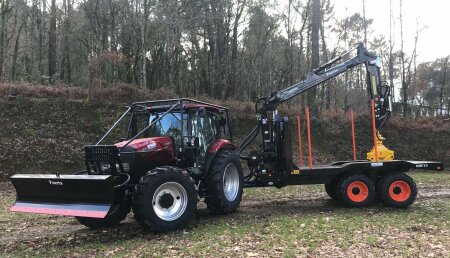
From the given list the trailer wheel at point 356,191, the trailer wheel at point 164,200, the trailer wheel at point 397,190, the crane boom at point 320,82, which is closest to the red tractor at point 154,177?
the trailer wheel at point 164,200

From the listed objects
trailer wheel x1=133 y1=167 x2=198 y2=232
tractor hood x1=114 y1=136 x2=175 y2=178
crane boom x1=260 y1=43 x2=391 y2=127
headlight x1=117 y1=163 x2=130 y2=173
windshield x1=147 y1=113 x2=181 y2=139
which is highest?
crane boom x1=260 y1=43 x2=391 y2=127

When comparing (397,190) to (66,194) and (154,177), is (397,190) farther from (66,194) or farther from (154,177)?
(66,194)

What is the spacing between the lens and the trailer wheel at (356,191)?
36.0 feet

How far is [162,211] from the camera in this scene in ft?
26.2

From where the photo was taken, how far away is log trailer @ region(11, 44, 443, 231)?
770cm

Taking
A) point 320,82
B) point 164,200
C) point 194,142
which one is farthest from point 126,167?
point 320,82

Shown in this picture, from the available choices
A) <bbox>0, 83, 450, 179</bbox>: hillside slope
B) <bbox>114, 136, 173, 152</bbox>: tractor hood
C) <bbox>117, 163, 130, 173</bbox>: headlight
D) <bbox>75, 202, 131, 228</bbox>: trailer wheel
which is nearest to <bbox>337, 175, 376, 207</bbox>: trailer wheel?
<bbox>114, 136, 173, 152</bbox>: tractor hood

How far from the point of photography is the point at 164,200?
26.1 ft

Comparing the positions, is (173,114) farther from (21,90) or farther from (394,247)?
(21,90)

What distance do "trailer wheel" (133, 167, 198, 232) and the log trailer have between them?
19mm

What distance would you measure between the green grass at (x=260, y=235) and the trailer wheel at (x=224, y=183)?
290mm

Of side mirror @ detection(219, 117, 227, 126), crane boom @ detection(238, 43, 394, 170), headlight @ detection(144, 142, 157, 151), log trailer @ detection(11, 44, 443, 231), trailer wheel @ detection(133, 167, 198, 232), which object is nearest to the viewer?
trailer wheel @ detection(133, 167, 198, 232)

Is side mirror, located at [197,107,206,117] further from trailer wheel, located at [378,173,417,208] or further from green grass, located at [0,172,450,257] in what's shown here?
trailer wheel, located at [378,173,417,208]

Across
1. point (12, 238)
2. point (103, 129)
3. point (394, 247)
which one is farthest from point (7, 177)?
point (394, 247)
